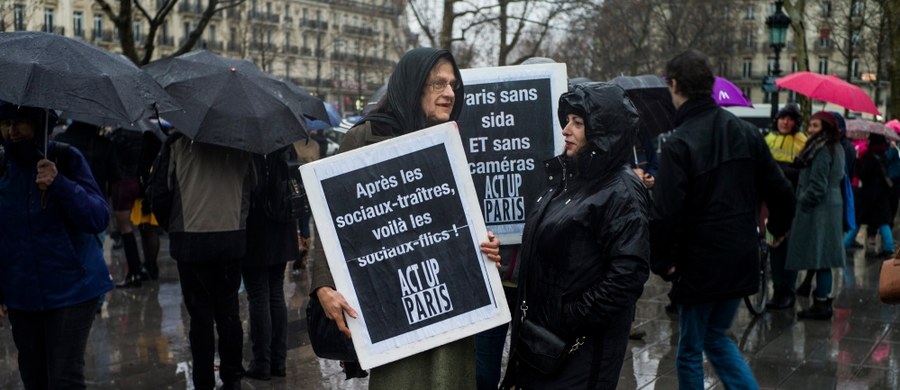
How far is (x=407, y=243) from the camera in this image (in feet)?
10.8

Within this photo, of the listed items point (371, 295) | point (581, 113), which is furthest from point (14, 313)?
point (581, 113)

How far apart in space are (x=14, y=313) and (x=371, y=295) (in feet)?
7.50

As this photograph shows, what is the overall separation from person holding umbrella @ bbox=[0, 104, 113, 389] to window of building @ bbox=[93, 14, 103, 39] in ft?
238

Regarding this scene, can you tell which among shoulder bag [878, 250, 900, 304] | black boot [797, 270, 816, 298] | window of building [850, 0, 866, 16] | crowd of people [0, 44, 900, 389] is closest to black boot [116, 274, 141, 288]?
crowd of people [0, 44, 900, 389]

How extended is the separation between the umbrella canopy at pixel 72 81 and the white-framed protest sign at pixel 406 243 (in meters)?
1.53

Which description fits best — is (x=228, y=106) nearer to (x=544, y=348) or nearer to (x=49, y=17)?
(x=544, y=348)

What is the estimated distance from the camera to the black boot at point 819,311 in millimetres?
8375

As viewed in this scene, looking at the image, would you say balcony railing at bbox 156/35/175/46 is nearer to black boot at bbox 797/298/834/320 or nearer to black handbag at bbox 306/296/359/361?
black boot at bbox 797/298/834/320

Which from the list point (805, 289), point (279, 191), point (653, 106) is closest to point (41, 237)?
point (279, 191)

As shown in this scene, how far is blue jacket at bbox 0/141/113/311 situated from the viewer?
4504 millimetres

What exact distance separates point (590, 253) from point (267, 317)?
3.36m

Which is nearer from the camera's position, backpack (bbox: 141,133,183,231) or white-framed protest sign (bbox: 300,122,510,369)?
white-framed protest sign (bbox: 300,122,510,369)

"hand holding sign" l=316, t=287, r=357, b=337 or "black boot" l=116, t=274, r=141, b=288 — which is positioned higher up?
"hand holding sign" l=316, t=287, r=357, b=337

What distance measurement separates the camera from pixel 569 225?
3.32m
